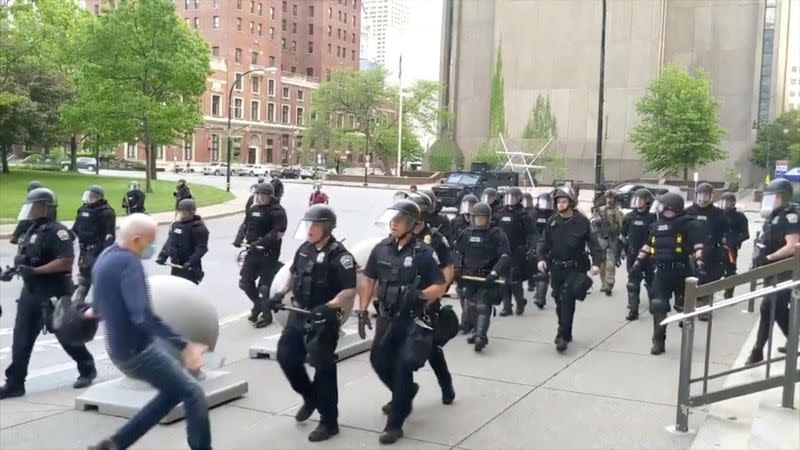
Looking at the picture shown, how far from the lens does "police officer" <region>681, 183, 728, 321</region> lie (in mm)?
11734

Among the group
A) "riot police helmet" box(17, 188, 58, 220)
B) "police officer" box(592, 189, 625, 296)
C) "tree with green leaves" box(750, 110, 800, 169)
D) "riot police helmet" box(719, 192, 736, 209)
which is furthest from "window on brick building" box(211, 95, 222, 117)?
"riot police helmet" box(17, 188, 58, 220)

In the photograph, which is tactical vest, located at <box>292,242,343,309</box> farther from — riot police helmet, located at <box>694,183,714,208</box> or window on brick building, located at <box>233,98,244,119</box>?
window on brick building, located at <box>233,98,244,119</box>

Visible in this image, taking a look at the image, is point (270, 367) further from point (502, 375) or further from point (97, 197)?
point (97, 197)

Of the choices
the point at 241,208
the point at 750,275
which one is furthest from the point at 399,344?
the point at 241,208

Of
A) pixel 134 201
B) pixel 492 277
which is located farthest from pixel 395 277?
pixel 134 201

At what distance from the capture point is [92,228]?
418 inches

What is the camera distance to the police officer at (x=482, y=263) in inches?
365

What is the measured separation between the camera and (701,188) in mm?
11727

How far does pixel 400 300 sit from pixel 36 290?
11.1 ft

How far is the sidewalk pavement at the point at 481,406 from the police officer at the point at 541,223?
7.69 feet

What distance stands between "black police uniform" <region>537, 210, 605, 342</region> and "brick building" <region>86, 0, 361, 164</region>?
7666 cm

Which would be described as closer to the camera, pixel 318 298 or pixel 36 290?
pixel 318 298

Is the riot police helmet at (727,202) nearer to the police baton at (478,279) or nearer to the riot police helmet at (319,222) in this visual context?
the police baton at (478,279)

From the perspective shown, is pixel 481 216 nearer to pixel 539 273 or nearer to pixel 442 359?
pixel 539 273
